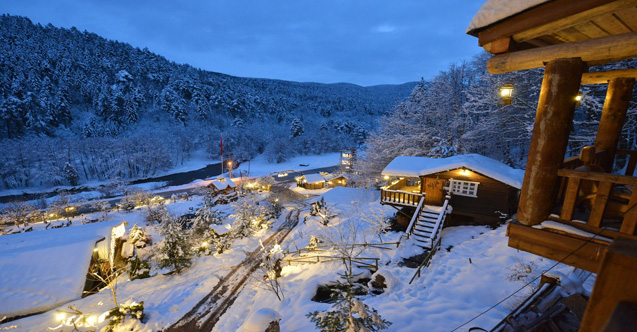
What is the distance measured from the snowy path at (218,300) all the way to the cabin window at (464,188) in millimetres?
14120

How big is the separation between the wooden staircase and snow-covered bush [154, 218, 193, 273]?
593 inches

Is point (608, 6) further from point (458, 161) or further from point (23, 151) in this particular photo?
point (23, 151)

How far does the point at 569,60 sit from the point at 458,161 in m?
11.9

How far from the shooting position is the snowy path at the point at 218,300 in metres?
11.9

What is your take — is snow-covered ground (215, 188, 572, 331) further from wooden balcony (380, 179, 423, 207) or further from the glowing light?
the glowing light

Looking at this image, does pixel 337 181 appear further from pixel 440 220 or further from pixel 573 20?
pixel 573 20

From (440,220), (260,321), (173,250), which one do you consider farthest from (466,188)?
(173,250)

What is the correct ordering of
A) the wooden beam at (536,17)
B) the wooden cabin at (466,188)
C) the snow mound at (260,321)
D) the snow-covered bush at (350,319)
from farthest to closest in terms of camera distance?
the wooden cabin at (466,188) < the snow mound at (260,321) < the snow-covered bush at (350,319) < the wooden beam at (536,17)

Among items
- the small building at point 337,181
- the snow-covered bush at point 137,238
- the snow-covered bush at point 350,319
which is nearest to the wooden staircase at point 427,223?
the snow-covered bush at point 350,319

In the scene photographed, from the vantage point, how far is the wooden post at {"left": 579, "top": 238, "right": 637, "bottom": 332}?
3.15 feet

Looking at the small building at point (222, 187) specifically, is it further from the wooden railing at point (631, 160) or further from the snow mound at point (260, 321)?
the wooden railing at point (631, 160)

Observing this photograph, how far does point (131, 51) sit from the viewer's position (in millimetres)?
129250

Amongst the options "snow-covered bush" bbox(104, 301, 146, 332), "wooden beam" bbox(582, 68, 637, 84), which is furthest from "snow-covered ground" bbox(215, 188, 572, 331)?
"wooden beam" bbox(582, 68, 637, 84)

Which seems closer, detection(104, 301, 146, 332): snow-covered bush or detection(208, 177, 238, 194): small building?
detection(104, 301, 146, 332): snow-covered bush
